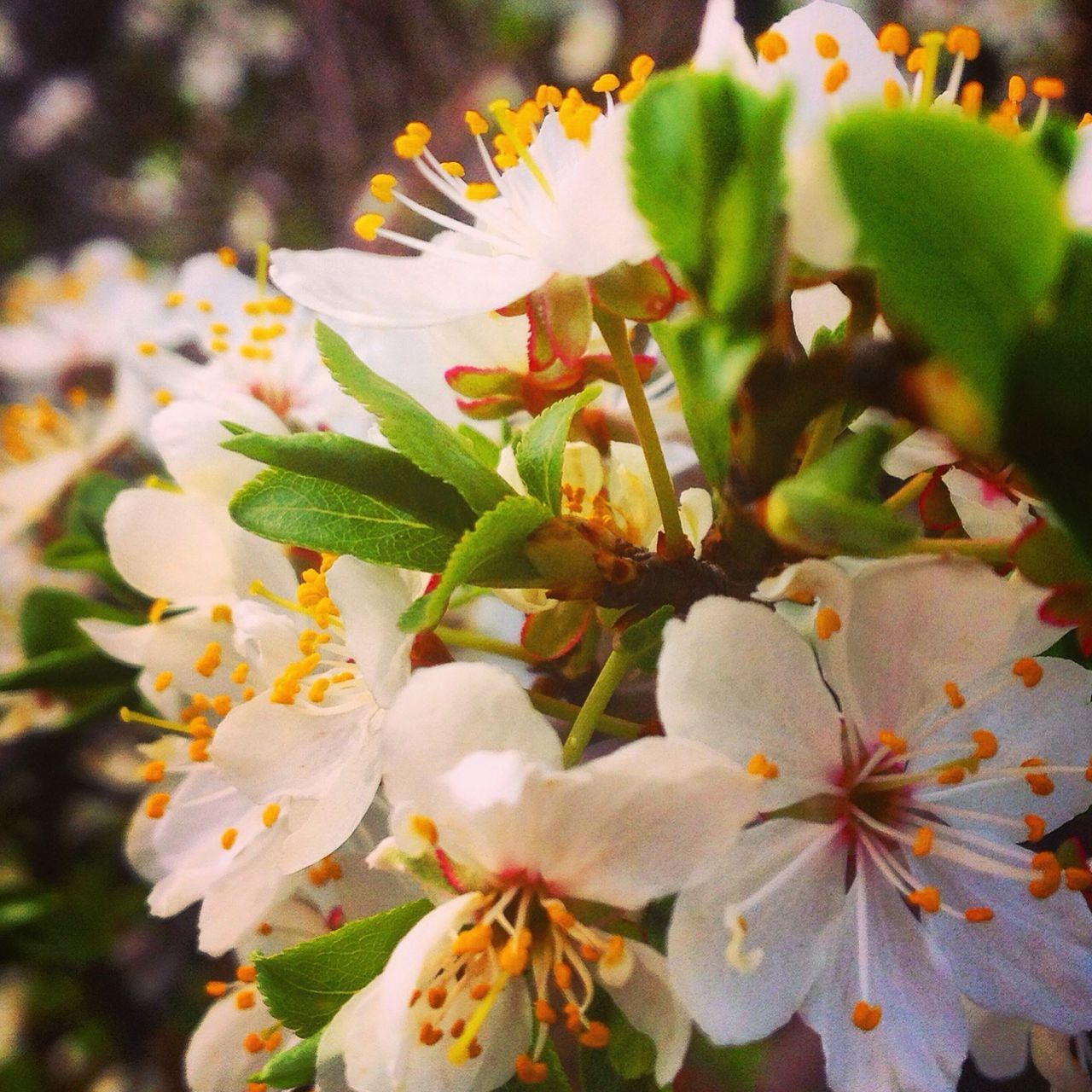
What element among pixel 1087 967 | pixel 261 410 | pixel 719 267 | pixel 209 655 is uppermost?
pixel 719 267

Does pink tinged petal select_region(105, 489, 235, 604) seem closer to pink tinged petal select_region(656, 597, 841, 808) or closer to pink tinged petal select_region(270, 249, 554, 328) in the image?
pink tinged petal select_region(270, 249, 554, 328)

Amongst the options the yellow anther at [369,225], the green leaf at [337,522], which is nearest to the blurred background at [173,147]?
the green leaf at [337,522]

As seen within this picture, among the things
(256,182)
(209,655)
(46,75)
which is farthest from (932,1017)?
(46,75)

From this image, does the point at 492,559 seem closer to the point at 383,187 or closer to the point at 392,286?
the point at 392,286

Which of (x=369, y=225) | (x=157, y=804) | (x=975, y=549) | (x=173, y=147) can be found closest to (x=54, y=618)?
(x=157, y=804)

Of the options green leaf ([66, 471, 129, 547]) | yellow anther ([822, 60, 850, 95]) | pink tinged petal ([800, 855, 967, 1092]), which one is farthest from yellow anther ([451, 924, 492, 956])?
green leaf ([66, 471, 129, 547])

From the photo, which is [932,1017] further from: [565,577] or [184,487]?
[184,487]
